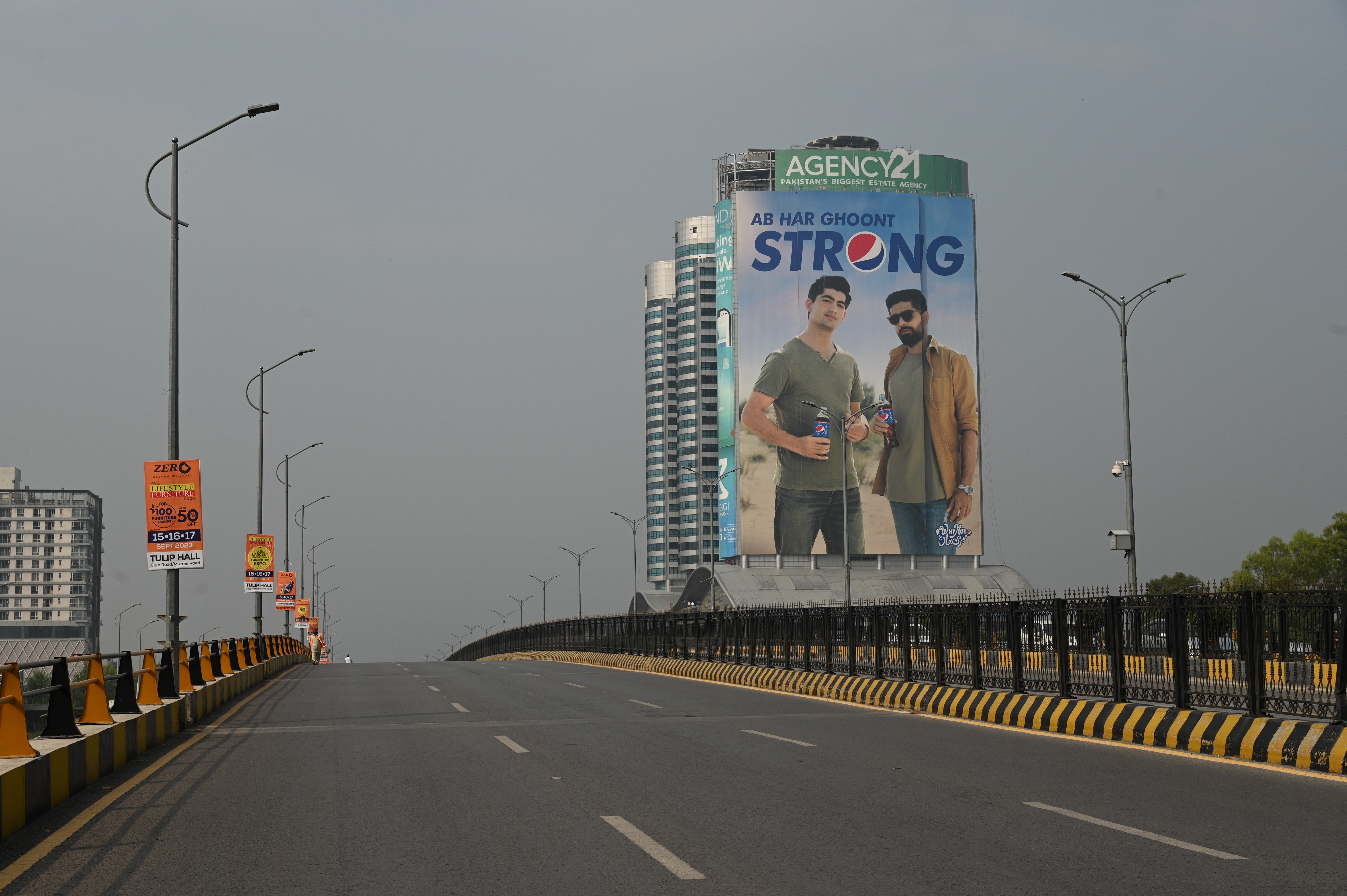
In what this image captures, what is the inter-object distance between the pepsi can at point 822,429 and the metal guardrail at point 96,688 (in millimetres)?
93847

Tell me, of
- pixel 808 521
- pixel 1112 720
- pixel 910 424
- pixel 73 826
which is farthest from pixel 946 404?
pixel 73 826

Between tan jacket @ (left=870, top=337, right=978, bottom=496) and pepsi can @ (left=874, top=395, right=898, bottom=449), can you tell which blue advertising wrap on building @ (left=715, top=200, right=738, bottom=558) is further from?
tan jacket @ (left=870, top=337, right=978, bottom=496)

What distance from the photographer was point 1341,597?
14820 millimetres

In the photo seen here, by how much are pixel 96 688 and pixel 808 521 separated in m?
108

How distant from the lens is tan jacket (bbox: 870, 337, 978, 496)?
4764 inches

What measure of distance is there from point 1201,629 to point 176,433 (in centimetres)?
1579

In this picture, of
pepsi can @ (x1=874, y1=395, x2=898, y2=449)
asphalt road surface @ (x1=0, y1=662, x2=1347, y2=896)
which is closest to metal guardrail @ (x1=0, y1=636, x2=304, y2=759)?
asphalt road surface @ (x1=0, y1=662, x2=1347, y2=896)

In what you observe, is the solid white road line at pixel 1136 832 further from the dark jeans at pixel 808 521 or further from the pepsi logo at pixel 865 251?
the pepsi logo at pixel 865 251

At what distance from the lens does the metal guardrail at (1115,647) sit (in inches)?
603

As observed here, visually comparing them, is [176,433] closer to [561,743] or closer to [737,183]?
[561,743]

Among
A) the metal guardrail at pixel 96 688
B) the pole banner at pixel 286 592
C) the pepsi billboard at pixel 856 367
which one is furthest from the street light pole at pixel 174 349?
the pepsi billboard at pixel 856 367

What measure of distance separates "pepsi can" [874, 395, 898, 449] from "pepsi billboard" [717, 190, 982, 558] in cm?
33

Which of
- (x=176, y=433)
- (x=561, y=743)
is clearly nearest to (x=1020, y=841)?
(x=561, y=743)

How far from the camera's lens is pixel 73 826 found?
10.5m
